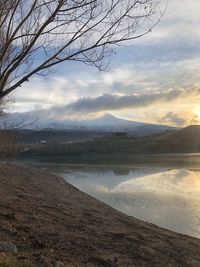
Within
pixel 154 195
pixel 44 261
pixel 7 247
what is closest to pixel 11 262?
pixel 44 261

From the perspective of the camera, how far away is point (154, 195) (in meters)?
30.3

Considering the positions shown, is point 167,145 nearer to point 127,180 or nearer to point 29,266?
point 127,180

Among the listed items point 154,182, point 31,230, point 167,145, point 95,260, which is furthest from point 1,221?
point 167,145

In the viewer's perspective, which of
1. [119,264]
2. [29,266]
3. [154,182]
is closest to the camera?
[29,266]

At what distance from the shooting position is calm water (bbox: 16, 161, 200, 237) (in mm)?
21522

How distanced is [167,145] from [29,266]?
313ft

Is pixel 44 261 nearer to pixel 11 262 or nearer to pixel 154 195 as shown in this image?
pixel 11 262

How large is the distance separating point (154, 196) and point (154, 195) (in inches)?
19.8

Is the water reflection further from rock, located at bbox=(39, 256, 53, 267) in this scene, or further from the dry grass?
the dry grass

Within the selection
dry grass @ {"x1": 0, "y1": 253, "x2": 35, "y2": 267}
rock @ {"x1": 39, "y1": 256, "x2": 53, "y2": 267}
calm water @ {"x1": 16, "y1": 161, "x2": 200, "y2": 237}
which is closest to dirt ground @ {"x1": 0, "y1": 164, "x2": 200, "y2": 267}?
rock @ {"x1": 39, "y1": 256, "x2": 53, "y2": 267}

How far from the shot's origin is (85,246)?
11.0m

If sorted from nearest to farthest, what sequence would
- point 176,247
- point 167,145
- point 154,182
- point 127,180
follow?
point 176,247 < point 154,182 < point 127,180 < point 167,145

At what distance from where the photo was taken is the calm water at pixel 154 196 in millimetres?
21522

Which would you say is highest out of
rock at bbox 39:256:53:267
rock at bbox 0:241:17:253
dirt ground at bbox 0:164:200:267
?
rock at bbox 0:241:17:253
